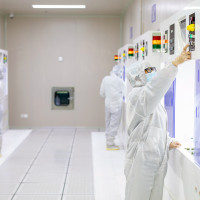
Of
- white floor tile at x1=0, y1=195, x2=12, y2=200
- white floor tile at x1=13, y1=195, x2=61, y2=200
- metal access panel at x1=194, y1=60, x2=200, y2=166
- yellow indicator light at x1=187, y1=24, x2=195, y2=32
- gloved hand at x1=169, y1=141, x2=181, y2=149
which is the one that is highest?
yellow indicator light at x1=187, y1=24, x2=195, y2=32

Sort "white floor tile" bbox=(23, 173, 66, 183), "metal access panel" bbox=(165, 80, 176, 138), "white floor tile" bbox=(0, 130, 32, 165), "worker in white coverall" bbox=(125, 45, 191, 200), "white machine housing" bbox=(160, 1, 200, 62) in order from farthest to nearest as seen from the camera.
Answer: "white floor tile" bbox=(0, 130, 32, 165), "white floor tile" bbox=(23, 173, 66, 183), "metal access panel" bbox=(165, 80, 176, 138), "worker in white coverall" bbox=(125, 45, 191, 200), "white machine housing" bbox=(160, 1, 200, 62)

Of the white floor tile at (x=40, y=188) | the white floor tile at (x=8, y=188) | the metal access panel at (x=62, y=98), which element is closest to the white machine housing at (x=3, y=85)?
the metal access panel at (x=62, y=98)

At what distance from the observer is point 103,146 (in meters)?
6.86

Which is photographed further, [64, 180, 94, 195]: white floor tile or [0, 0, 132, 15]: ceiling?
[0, 0, 132, 15]: ceiling

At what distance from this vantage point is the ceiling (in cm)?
719

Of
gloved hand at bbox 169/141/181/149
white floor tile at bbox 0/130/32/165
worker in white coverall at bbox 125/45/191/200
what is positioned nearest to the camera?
worker in white coverall at bbox 125/45/191/200

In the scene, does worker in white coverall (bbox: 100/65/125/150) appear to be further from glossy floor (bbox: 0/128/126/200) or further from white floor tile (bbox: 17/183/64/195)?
white floor tile (bbox: 17/183/64/195)

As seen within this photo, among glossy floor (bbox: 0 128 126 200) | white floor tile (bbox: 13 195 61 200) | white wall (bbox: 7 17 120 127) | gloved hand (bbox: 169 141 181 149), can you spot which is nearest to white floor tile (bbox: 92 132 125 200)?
glossy floor (bbox: 0 128 126 200)

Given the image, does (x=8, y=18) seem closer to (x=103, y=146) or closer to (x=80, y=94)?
(x=80, y=94)

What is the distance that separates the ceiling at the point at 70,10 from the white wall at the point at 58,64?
0.32 m

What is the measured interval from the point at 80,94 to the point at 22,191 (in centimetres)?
493

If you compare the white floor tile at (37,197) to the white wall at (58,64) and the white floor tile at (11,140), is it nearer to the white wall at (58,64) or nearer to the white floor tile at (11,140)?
the white floor tile at (11,140)

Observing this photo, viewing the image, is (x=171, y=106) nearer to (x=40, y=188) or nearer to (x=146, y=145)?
(x=146, y=145)

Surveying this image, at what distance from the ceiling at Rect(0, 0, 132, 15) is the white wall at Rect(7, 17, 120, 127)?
1.06 ft
